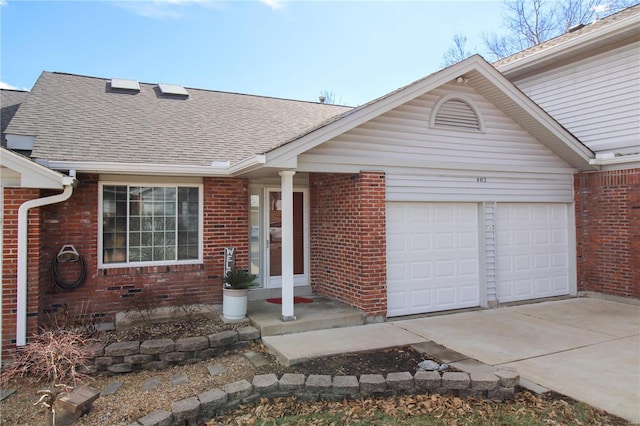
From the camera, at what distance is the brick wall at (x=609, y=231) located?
Result: 8.59 metres

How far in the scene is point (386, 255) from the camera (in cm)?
746

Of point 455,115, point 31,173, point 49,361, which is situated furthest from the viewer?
point 455,115

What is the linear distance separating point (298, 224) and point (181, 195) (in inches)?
95.4

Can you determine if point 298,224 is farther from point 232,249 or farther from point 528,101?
point 528,101

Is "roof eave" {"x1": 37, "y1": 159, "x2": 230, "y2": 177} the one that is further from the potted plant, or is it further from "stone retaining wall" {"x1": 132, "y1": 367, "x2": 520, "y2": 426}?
"stone retaining wall" {"x1": 132, "y1": 367, "x2": 520, "y2": 426}

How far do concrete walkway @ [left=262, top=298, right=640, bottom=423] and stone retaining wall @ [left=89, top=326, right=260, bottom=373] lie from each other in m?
0.80

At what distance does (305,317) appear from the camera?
22.3 ft

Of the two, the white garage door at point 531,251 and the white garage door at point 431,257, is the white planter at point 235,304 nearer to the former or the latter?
the white garage door at point 431,257

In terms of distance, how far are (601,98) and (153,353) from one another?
10108 mm

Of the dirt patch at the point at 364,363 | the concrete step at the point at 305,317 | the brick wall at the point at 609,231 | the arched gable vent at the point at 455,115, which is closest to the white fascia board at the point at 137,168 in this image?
the concrete step at the point at 305,317

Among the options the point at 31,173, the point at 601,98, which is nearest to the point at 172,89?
the point at 31,173

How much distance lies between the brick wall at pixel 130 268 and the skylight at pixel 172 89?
4191 millimetres

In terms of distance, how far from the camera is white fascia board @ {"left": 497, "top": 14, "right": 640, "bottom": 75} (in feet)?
27.2

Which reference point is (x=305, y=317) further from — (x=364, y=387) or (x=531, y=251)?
(x=531, y=251)
